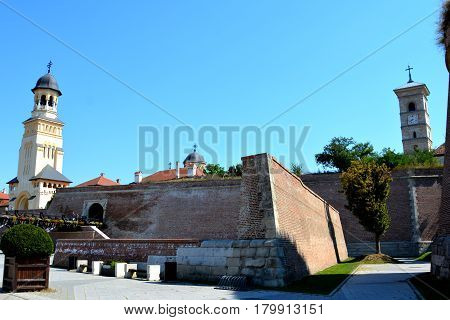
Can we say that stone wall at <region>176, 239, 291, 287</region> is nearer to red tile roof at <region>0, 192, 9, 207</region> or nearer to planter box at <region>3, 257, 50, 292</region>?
planter box at <region>3, 257, 50, 292</region>

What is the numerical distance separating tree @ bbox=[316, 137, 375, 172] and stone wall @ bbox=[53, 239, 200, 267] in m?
26.8

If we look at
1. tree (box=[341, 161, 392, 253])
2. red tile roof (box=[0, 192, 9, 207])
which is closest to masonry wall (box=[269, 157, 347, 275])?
tree (box=[341, 161, 392, 253])

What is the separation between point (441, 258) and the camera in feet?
31.8

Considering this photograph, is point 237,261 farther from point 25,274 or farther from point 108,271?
point 108,271

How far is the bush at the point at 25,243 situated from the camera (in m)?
8.72

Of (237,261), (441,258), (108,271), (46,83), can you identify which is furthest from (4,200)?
(441,258)

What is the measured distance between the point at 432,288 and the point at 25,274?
28.9ft

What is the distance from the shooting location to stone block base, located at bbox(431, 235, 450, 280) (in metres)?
9.19

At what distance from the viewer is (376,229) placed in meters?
22.6

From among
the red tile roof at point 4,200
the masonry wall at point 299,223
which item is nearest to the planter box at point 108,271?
the masonry wall at point 299,223
